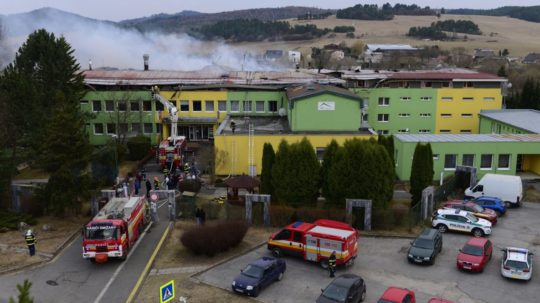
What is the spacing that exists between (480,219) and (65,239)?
2119 centimetres

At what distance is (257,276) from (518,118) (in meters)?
37.1

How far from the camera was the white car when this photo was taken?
21.0 metres

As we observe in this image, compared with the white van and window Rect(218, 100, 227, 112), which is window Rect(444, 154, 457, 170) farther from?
window Rect(218, 100, 227, 112)

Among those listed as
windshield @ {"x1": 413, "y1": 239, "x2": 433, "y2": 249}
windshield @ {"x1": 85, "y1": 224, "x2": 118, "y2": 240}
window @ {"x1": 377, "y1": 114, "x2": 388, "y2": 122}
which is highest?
window @ {"x1": 377, "y1": 114, "x2": 388, "y2": 122}

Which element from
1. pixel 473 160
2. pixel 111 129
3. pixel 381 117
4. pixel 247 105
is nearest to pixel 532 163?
pixel 473 160

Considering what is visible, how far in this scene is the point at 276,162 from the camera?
29.5 m

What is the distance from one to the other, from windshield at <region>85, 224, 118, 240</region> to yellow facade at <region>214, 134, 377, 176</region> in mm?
17585

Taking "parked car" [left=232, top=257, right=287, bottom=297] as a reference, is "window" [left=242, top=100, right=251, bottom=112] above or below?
above

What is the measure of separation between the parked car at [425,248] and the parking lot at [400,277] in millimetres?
352

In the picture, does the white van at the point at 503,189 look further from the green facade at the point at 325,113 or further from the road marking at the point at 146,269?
the road marking at the point at 146,269

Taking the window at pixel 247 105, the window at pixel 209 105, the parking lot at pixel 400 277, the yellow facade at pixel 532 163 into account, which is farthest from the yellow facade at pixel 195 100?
the parking lot at pixel 400 277

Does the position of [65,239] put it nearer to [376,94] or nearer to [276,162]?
[276,162]

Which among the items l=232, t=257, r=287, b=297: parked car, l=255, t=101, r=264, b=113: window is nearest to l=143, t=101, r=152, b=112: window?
l=255, t=101, r=264, b=113: window

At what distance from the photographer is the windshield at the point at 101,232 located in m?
22.4
